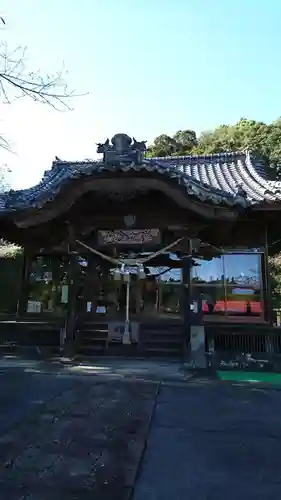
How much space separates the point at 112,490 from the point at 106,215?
707 centimetres

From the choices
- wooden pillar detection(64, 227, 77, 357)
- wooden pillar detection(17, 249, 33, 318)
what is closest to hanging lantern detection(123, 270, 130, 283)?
wooden pillar detection(64, 227, 77, 357)

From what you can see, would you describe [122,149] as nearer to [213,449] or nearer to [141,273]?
[141,273]

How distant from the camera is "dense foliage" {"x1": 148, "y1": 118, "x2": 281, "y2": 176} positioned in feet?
123

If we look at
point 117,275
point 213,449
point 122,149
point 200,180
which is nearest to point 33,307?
point 117,275

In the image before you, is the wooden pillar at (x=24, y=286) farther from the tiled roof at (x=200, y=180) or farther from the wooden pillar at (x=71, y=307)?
the tiled roof at (x=200, y=180)

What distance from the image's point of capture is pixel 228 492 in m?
2.94

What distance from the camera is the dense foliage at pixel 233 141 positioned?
1474 inches

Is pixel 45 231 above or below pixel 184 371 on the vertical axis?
above

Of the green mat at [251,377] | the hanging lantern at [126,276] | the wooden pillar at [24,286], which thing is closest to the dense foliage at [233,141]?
the hanging lantern at [126,276]

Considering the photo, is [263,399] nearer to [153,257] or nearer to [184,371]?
[184,371]

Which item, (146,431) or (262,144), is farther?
(262,144)

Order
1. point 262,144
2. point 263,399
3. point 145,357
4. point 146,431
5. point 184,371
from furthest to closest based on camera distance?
point 262,144 < point 145,357 < point 184,371 < point 263,399 < point 146,431

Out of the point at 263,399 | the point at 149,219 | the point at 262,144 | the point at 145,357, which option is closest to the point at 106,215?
the point at 149,219

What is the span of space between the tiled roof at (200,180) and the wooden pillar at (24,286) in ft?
5.12
